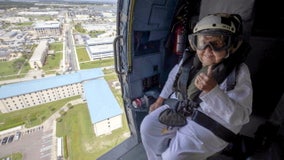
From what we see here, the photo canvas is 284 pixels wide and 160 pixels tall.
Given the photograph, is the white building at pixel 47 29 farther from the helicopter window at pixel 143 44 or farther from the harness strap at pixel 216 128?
the harness strap at pixel 216 128

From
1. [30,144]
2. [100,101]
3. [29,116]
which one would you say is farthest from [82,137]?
[29,116]

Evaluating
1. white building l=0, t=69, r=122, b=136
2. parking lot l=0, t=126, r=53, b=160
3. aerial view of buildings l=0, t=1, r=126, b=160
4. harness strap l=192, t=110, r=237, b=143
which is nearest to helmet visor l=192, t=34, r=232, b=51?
harness strap l=192, t=110, r=237, b=143

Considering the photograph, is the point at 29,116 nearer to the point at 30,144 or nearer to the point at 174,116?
the point at 30,144

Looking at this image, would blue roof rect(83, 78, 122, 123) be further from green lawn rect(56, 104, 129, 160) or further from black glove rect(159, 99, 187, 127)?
black glove rect(159, 99, 187, 127)

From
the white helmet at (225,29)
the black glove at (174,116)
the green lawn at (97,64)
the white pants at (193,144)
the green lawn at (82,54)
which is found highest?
the white helmet at (225,29)

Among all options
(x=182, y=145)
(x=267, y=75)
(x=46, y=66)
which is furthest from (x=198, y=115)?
(x=46, y=66)

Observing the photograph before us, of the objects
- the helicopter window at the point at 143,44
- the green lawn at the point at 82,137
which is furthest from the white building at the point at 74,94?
the helicopter window at the point at 143,44
